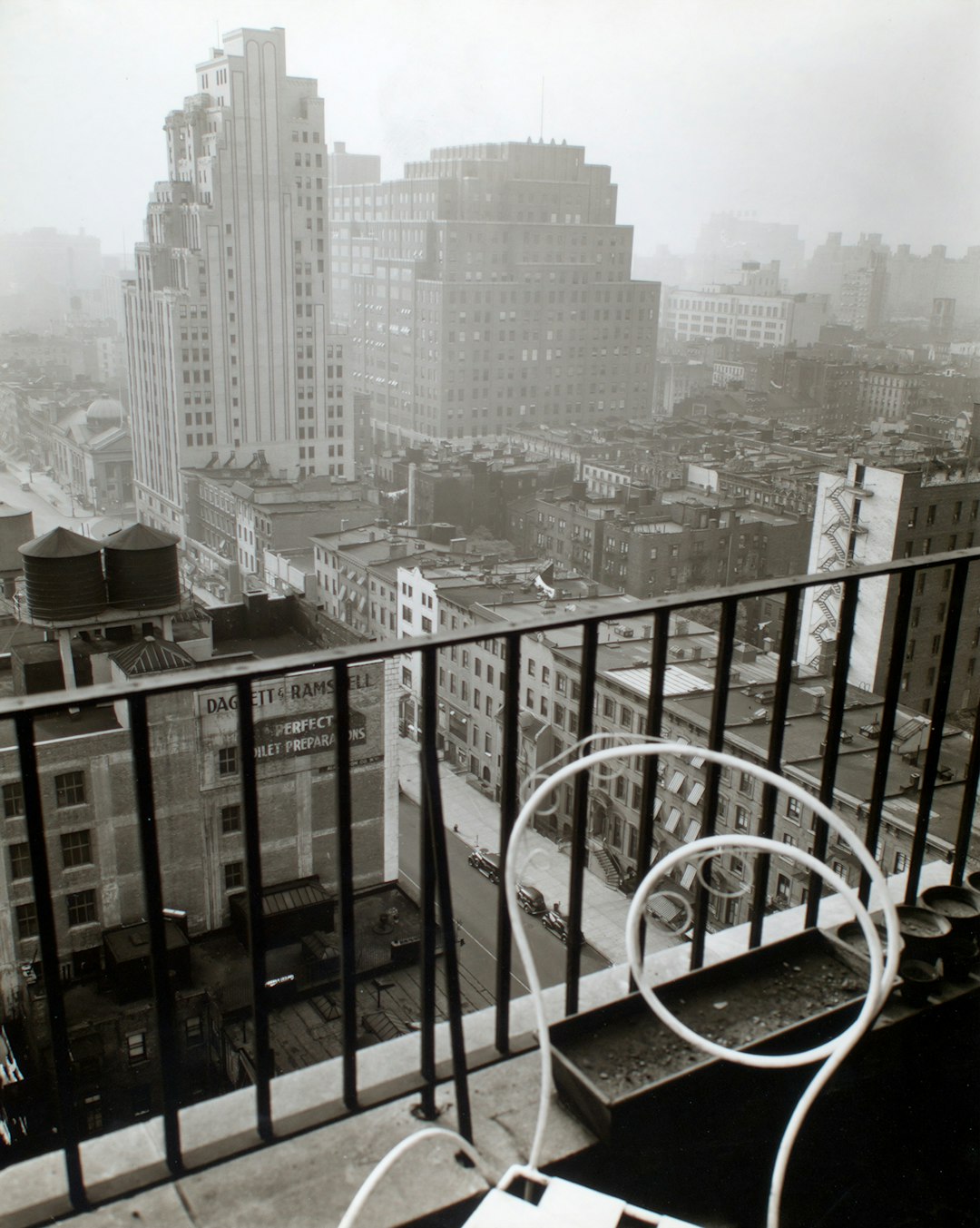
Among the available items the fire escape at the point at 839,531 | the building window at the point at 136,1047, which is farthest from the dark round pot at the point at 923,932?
the fire escape at the point at 839,531

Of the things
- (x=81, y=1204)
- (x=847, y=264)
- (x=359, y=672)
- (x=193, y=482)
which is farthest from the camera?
(x=847, y=264)

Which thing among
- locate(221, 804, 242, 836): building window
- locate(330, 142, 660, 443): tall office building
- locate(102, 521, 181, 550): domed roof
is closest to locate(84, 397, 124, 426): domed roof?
locate(330, 142, 660, 443): tall office building

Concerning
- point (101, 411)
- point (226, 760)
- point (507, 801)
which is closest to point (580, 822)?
point (507, 801)

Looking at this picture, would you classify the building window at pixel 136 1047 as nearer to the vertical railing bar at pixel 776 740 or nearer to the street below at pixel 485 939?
the street below at pixel 485 939

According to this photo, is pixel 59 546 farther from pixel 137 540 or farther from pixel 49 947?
pixel 49 947

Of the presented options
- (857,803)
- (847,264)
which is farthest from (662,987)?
(847,264)

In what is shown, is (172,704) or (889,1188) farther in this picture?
(172,704)

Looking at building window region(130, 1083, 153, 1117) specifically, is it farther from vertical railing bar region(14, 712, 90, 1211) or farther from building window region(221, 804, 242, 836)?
vertical railing bar region(14, 712, 90, 1211)

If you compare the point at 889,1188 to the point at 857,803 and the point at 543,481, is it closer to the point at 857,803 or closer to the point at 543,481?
the point at 857,803
